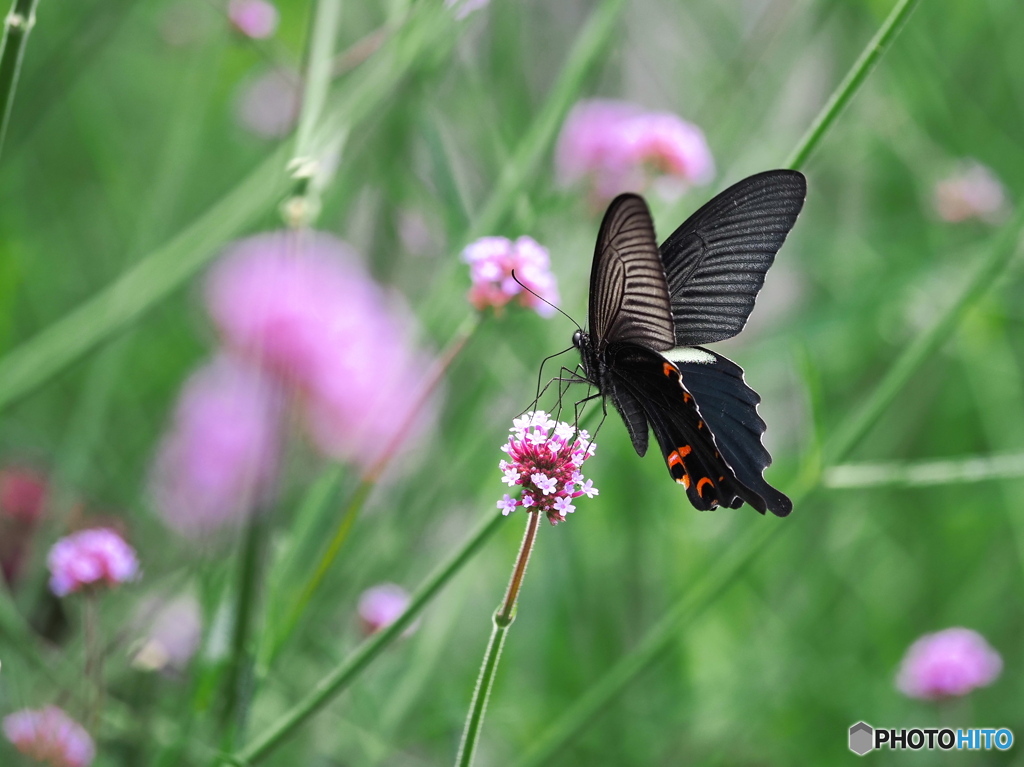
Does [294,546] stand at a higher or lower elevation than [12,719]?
higher

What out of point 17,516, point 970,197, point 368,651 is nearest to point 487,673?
point 368,651

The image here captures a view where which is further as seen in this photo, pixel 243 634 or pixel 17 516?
pixel 17 516

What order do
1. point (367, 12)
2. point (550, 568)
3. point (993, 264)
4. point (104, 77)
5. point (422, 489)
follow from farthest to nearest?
point (104, 77) → point (367, 12) → point (550, 568) → point (422, 489) → point (993, 264)

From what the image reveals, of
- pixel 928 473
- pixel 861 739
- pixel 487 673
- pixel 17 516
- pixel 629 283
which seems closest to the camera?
pixel 487 673

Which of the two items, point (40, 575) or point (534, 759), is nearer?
point (534, 759)

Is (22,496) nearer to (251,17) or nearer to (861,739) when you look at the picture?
(251,17)

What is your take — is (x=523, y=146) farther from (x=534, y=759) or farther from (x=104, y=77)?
(x=104, y=77)

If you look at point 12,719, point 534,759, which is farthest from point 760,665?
point 12,719

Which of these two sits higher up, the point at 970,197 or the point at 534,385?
the point at 970,197
